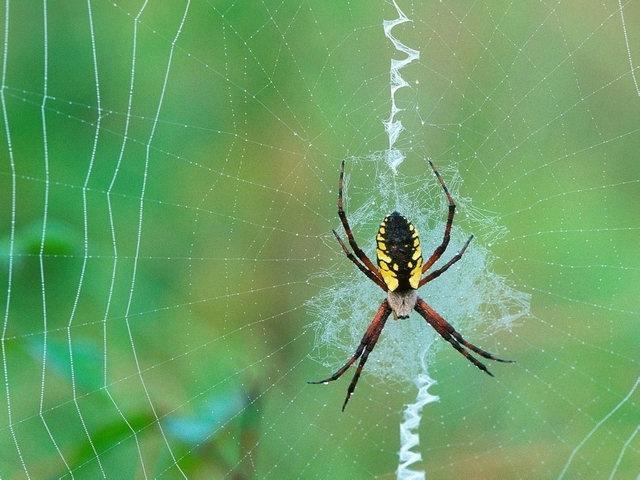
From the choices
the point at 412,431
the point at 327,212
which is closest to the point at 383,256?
the point at 327,212

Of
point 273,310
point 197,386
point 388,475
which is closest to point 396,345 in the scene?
point 388,475

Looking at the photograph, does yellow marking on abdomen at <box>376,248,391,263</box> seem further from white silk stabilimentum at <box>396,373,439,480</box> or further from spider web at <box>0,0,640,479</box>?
white silk stabilimentum at <box>396,373,439,480</box>

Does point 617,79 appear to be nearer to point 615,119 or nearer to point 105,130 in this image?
point 615,119

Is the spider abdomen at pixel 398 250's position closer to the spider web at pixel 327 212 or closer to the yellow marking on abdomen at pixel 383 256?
the yellow marking on abdomen at pixel 383 256

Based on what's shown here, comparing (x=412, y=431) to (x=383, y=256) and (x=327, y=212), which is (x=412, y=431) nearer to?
(x=327, y=212)

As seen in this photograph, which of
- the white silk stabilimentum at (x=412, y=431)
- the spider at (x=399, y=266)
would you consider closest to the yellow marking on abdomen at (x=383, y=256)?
the spider at (x=399, y=266)
